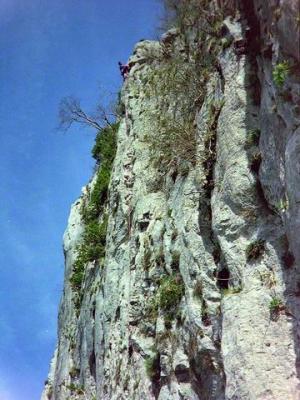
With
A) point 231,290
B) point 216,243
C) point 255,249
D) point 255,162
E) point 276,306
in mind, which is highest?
point 255,162

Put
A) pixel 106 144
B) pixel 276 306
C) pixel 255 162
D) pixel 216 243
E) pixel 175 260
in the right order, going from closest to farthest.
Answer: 1. pixel 276 306
2. pixel 255 162
3. pixel 216 243
4. pixel 175 260
5. pixel 106 144

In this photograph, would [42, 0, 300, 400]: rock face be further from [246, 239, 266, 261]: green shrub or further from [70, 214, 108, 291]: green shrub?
[70, 214, 108, 291]: green shrub

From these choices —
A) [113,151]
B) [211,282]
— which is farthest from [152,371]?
[113,151]

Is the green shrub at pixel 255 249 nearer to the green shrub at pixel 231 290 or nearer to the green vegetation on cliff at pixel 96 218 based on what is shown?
the green shrub at pixel 231 290

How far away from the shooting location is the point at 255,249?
957 cm

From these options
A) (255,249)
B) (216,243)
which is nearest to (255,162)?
(255,249)

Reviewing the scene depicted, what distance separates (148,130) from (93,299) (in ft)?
19.4

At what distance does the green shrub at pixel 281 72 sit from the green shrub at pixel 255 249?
2.78 meters

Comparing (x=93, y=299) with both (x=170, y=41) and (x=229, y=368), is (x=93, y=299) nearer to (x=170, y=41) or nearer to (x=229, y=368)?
(x=170, y=41)

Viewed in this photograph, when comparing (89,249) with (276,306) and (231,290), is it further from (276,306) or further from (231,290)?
(276,306)

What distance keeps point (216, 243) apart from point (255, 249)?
5.41ft

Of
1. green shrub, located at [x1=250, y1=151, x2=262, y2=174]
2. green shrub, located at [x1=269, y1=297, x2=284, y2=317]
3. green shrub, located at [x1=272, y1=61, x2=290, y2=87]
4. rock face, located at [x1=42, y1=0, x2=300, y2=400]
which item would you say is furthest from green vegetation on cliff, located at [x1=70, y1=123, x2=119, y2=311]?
green shrub, located at [x1=272, y1=61, x2=290, y2=87]

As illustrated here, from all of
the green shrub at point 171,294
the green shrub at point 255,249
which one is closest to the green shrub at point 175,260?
the green shrub at point 171,294

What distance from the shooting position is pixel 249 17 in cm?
1105
